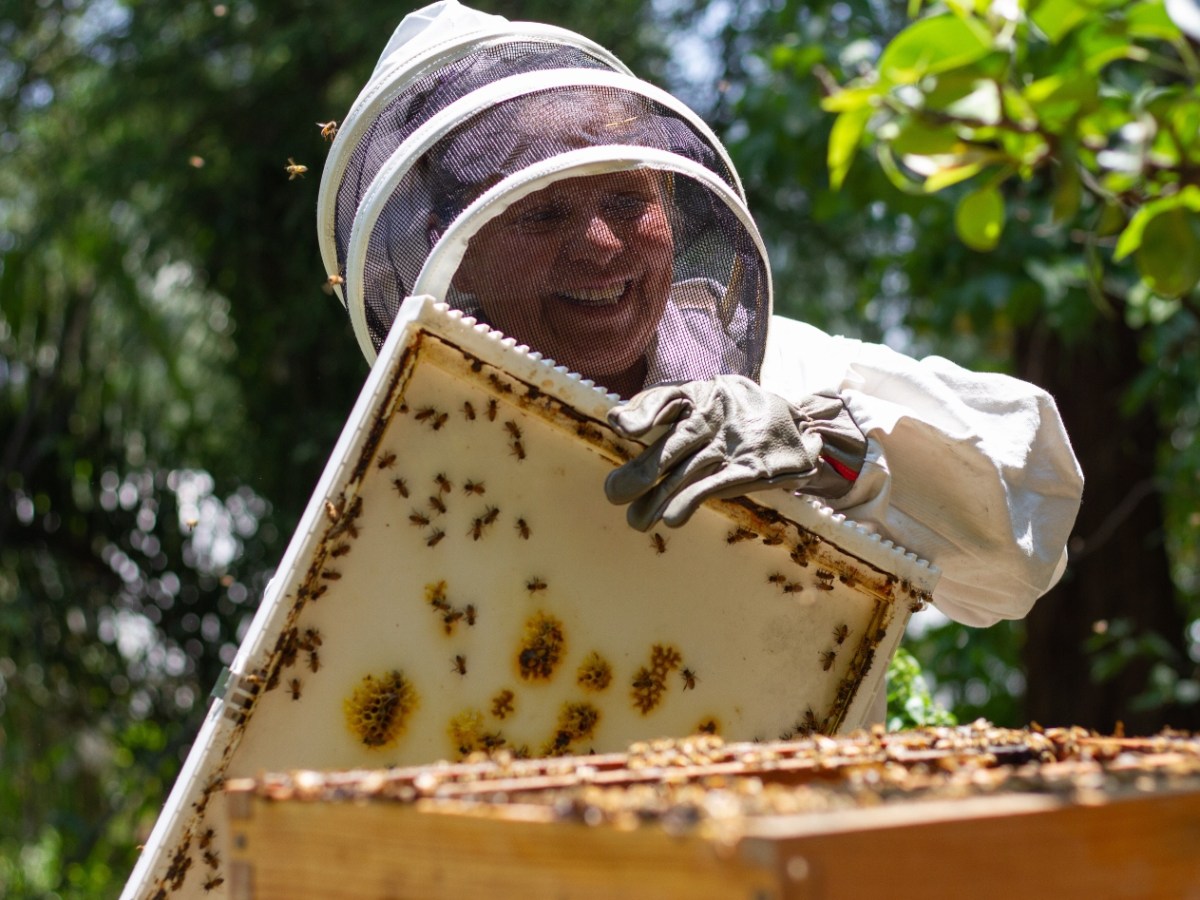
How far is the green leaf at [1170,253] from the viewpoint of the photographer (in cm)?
223

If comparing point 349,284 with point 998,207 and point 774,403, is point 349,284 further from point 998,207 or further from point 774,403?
point 998,207

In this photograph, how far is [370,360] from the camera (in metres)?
2.24

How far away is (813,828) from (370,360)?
155cm

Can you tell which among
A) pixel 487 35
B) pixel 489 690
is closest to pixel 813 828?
pixel 489 690

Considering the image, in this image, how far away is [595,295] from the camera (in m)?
2.06

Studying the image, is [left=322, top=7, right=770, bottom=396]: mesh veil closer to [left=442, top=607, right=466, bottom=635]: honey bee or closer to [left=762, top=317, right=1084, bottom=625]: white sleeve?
[left=762, top=317, right=1084, bottom=625]: white sleeve

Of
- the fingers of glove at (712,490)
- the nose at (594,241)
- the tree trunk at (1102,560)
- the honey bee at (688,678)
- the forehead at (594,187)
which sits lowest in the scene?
the tree trunk at (1102,560)

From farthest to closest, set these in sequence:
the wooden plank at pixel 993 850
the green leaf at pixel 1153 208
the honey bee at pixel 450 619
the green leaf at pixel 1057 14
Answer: the green leaf at pixel 1153 208, the green leaf at pixel 1057 14, the honey bee at pixel 450 619, the wooden plank at pixel 993 850

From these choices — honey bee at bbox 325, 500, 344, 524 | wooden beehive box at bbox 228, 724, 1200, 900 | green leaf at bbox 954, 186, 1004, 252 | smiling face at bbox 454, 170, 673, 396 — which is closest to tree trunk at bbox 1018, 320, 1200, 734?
green leaf at bbox 954, 186, 1004, 252

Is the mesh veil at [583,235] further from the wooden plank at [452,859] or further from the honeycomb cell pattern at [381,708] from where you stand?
the wooden plank at [452,859]

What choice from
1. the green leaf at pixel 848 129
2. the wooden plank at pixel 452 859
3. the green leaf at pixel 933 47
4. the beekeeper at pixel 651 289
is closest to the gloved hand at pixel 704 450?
the beekeeper at pixel 651 289

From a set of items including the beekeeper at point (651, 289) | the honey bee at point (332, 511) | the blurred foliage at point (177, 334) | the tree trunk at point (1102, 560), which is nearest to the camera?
the honey bee at point (332, 511)

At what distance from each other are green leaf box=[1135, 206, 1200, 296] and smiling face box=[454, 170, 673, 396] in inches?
34.0

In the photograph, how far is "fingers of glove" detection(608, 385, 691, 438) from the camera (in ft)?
5.37
